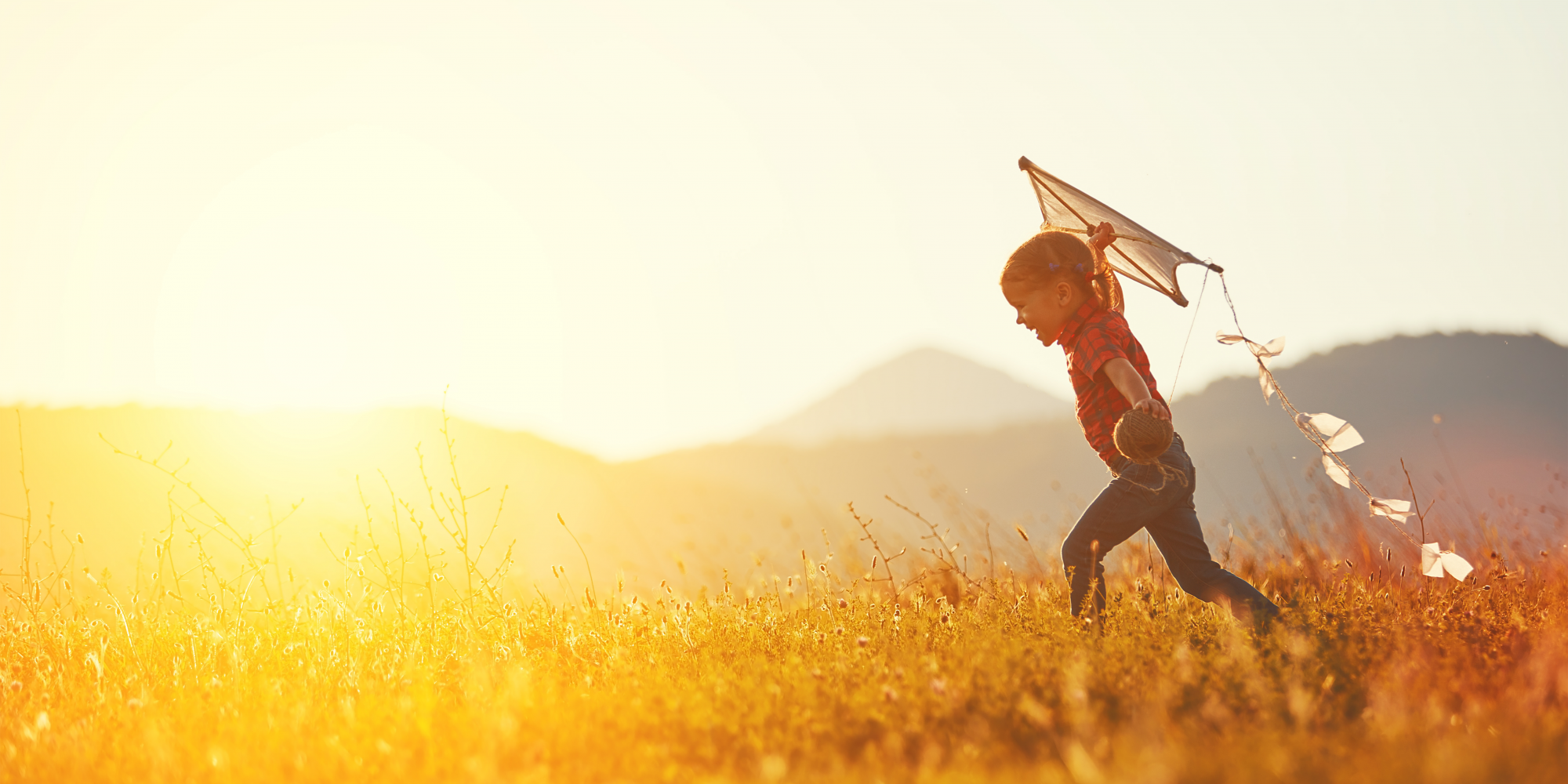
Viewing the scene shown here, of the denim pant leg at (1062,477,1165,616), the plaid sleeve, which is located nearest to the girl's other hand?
the plaid sleeve

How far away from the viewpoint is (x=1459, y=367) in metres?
28.7

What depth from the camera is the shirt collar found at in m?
3.88

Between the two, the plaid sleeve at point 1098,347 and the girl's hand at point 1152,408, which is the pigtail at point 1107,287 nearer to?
the plaid sleeve at point 1098,347

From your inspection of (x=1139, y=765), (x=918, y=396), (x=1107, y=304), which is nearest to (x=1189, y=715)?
(x=1139, y=765)

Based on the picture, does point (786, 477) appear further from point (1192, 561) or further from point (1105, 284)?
point (1192, 561)

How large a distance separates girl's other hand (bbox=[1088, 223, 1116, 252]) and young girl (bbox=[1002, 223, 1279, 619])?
0.55 ft

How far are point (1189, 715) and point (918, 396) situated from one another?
84194 millimetres

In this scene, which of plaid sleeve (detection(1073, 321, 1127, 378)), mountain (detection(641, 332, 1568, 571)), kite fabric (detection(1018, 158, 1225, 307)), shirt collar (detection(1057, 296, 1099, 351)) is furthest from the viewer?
mountain (detection(641, 332, 1568, 571))

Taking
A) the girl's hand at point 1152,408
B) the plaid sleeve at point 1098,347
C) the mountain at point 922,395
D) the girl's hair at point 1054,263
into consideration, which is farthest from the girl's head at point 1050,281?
the mountain at point 922,395

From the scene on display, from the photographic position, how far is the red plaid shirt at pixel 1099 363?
12.1ft

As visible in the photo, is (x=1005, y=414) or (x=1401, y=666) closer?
(x=1401, y=666)

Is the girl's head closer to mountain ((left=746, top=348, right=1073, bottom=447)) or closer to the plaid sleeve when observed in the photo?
the plaid sleeve

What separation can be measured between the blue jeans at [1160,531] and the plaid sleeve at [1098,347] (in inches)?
19.0

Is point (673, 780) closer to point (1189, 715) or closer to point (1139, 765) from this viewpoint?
point (1139, 765)
